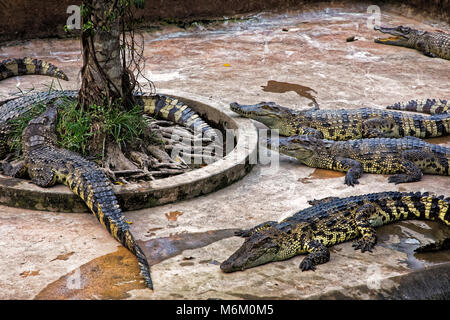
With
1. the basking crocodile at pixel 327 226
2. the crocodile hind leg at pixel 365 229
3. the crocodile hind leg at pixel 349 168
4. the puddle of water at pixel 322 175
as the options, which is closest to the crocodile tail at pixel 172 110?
the puddle of water at pixel 322 175

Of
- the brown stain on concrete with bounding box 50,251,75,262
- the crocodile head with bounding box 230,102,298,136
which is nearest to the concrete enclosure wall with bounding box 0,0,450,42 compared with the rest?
the crocodile head with bounding box 230,102,298,136

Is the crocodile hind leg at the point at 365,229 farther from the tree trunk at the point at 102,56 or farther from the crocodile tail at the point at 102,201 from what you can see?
the tree trunk at the point at 102,56

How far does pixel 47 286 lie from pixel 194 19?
27.7 ft

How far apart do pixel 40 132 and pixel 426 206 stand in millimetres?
3713

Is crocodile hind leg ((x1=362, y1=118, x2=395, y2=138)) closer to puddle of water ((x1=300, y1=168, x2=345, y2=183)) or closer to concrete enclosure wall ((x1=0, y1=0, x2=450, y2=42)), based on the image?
puddle of water ((x1=300, y1=168, x2=345, y2=183))

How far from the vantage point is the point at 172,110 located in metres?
6.66

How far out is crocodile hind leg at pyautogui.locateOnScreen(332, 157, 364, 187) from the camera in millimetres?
5406

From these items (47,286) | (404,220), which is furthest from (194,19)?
(47,286)

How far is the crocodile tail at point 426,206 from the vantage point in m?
4.62

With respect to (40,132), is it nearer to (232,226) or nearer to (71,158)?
(71,158)

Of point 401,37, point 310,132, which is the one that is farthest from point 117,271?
point 401,37

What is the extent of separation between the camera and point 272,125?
6.77 metres

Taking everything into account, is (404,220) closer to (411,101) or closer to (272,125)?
(272,125)

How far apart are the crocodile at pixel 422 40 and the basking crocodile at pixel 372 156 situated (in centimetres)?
456
